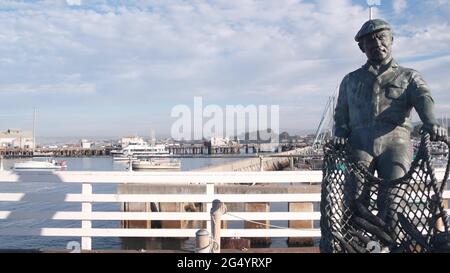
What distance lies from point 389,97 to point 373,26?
24.8 inches

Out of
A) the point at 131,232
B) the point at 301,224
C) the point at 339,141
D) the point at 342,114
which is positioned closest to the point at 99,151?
the point at 301,224

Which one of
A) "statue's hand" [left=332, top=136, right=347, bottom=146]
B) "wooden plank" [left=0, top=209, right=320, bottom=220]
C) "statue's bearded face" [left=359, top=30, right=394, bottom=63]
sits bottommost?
"wooden plank" [left=0, top=209, right=320, bottom=220]

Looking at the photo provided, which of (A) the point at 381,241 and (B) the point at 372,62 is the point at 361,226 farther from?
(B) the point at 372,62

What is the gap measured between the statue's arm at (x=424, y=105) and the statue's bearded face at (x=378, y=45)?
0.32 metres

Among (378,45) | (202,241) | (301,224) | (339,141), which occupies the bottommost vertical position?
(301,224)

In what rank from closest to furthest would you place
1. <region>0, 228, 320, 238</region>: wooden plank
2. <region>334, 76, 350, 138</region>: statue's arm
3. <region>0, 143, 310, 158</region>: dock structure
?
<region>334, 76, 350, 138</region>: statue's arm, <region>0, 228, 320, 238</region>: wooden plank, <region>0, 143, 310, 158</region>: dock structure

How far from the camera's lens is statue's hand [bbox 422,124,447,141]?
3586mm

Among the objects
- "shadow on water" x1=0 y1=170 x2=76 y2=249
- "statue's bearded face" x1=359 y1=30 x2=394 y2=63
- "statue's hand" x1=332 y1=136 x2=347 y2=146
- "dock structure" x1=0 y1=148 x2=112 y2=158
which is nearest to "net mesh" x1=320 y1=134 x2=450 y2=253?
"statue's hand" x1=332 y1=136 x2=347 y2=146

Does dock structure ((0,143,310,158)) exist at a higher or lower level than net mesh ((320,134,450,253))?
lower

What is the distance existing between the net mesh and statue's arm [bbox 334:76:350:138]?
0.24 m

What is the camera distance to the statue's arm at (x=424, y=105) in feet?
11.8

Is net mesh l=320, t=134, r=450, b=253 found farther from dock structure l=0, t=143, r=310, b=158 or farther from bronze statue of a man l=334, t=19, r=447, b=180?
dock structure l=0, t=143, r=310, b=158

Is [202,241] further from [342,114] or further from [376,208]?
[342,114]

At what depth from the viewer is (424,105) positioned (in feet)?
12.4
